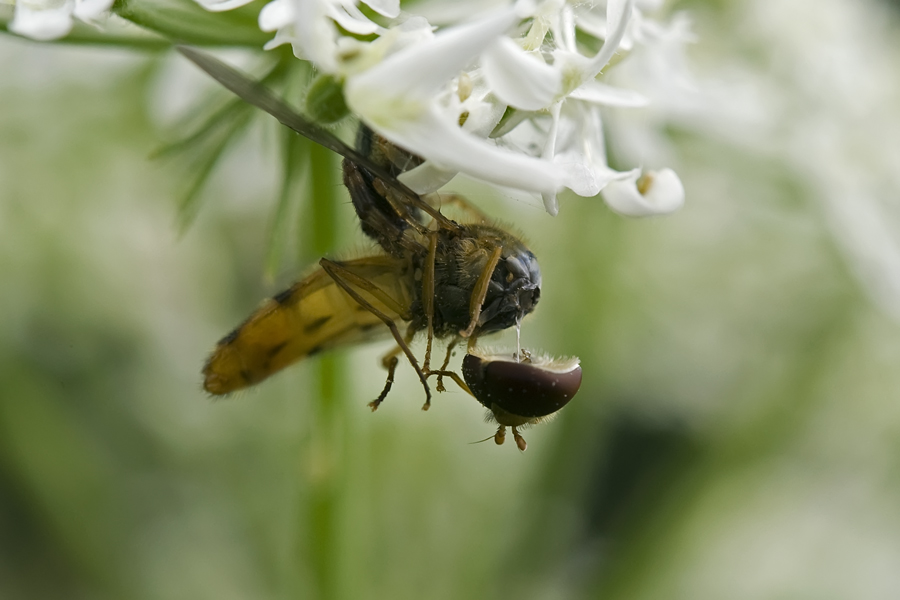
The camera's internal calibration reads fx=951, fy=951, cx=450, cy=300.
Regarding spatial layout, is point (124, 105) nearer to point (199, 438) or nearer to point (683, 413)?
point (199, 438)

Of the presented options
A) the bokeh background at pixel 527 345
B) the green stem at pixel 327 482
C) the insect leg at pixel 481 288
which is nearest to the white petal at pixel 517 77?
the insect leg at pixel 481 288

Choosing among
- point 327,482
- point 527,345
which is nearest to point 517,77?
point 327,482

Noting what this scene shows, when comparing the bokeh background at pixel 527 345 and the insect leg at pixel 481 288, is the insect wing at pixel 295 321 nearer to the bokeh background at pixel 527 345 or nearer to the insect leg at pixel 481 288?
the insect leg at pixel 481 288

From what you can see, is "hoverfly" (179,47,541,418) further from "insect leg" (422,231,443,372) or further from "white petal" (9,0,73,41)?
"white petal" (9,0,73,41)

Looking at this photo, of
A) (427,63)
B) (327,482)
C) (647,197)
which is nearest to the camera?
(427,63)

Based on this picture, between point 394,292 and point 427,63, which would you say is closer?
point 427,63

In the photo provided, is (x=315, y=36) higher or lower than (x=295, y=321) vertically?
higher

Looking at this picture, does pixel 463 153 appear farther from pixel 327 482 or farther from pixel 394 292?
pixel 327 482
